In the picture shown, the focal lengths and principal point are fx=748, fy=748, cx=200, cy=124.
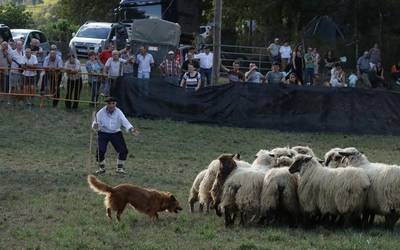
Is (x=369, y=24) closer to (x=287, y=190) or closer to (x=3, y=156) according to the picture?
(x=3, y=156)

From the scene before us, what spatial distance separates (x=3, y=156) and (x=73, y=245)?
25.5ft

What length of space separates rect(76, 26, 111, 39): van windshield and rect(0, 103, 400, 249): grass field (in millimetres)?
11719

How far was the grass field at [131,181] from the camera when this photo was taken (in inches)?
380

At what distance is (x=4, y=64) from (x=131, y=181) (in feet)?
32.3

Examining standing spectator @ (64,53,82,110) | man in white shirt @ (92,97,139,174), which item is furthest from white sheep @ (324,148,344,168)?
standing spectator @ (64,53,82,110)

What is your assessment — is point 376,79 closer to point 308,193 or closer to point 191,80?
point 191,80

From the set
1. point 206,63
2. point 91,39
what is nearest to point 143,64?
point 206,63

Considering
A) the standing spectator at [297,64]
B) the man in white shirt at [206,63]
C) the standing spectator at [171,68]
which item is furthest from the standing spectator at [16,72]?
the standing spectator at [297,64]

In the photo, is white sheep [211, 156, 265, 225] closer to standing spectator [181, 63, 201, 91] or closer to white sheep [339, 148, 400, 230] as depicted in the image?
white sheep [339, 148, 400, 230]

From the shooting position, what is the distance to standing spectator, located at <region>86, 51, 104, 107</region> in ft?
74.5

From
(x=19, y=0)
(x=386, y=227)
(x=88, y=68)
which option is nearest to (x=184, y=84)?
(x=88, y=68)

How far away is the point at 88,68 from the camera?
915 inches

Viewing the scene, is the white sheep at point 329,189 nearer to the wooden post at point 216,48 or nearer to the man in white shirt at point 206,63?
the wooden post at point 216,48

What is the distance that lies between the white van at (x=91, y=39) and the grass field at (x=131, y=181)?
10.8 metres
